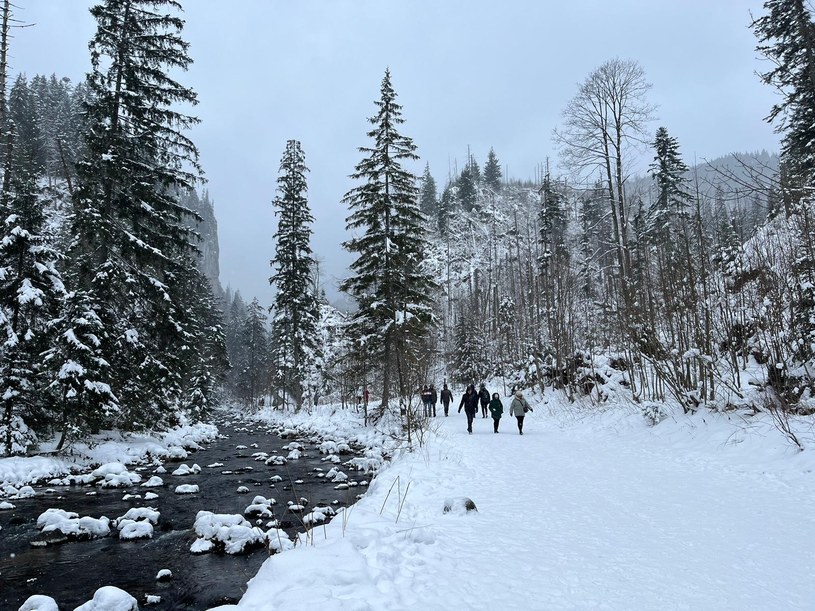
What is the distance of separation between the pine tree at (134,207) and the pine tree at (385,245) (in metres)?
7.91

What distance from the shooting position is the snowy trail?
3.75 m

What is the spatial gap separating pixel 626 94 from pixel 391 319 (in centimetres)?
1439

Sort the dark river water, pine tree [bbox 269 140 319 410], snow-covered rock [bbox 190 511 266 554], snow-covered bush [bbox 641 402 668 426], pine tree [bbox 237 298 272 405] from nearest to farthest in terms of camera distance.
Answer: the dark river water < snow-covered rock [bbox 190 511 266 554] < snow-covered bush [bbox 641 402 668 426] < pine tree [bbox 269 140 319 410] < pine tree [bbox 237 298 272 405]

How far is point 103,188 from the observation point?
16281 millimetres

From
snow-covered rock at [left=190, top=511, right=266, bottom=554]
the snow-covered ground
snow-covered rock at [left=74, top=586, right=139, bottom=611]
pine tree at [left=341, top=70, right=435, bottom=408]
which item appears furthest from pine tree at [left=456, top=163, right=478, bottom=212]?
snow-covered rock at [left=74, top=586, right=139, bottom=611]

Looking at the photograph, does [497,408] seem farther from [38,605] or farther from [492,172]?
[492,172]

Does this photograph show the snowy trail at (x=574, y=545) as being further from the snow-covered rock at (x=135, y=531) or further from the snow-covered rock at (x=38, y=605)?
the snow-covered rock at (x=135, y=531)

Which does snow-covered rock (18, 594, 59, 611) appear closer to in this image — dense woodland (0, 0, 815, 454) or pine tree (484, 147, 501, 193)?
dense woodland (0, 0, 815, 454)

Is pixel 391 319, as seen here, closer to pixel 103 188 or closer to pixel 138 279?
pixel 138 279

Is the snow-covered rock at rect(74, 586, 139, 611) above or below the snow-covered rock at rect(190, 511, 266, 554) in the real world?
above

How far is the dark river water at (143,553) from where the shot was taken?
18.3ft

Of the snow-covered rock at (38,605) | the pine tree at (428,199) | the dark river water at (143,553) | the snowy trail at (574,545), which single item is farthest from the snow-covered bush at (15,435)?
the pine tree at (428,199)

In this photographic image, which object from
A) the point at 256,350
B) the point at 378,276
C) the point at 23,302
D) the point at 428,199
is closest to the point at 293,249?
the point at 378,276

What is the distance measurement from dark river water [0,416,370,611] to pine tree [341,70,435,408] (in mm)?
10086
